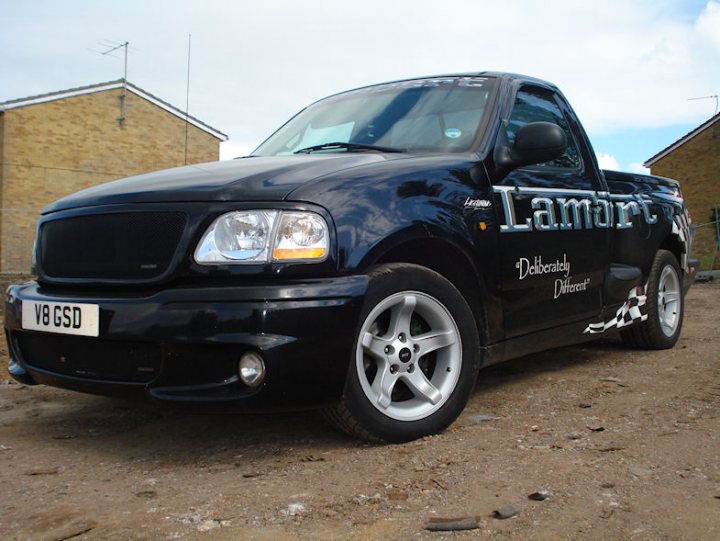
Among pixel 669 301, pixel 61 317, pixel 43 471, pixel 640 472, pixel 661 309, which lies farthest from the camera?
pixel 669 301

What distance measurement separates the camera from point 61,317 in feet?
9.60

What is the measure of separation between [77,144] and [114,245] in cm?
2485

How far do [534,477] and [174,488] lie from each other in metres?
1.24

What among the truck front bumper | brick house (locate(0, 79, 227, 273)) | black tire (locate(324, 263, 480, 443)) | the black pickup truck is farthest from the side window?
brick house (locate(0, 79, 227, 273))

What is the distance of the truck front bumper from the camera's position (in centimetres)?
256

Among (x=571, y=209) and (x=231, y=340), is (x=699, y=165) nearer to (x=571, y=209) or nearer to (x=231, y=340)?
(x=571, y=209)

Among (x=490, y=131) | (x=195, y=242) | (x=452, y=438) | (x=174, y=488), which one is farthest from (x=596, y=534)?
(x=490, y=131)

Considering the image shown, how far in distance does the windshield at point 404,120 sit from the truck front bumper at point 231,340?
1165mm

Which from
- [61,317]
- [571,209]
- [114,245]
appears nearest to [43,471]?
[61,317]

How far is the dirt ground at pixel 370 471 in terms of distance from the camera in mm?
2156

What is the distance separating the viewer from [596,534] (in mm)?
2049

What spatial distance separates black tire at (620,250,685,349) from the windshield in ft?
6.88

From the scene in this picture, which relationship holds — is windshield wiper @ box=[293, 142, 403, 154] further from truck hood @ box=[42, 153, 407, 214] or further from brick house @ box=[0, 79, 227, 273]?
brick house @ box=[0, 79, 227, 273]

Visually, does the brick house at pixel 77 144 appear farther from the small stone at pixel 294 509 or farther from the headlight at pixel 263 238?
the small stone at pixel 294 509
